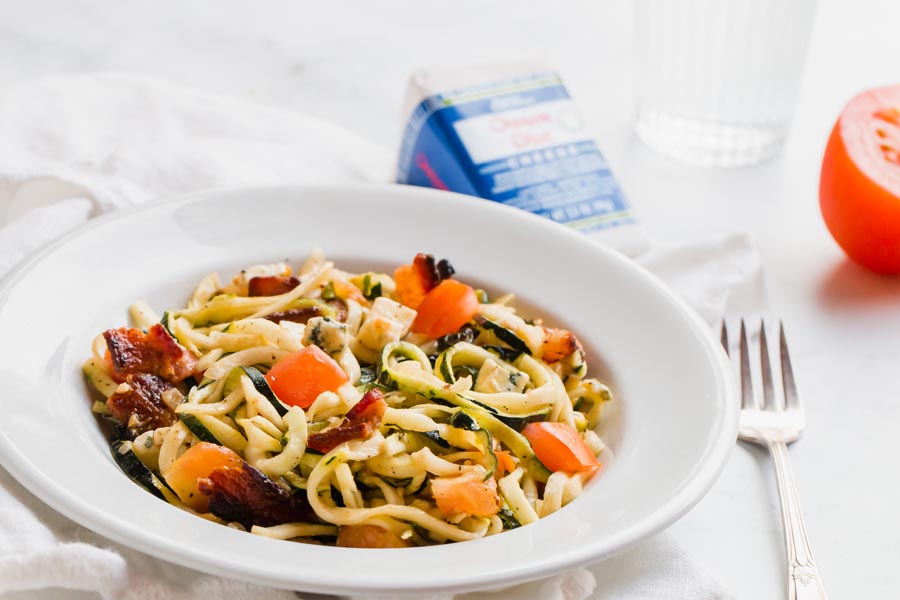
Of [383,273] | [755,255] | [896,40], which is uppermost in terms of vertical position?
[383,273]

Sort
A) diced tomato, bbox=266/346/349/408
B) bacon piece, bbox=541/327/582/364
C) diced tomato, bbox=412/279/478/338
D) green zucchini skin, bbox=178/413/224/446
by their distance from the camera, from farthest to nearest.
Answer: diced tomato, bbox=412/279/478/338 → bacon piece, bbox=541/327/582/364 → diced tomato, bbox=266/346/349/408 → green zucchini skin, bbox=178/413/224/446

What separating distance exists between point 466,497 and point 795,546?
89cm

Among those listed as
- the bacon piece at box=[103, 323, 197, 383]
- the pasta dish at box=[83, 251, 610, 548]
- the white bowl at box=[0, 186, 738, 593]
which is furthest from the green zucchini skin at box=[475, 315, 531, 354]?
the bacon piece at box=[103, 323, 197, 383]

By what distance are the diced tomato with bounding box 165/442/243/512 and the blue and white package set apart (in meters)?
1.95

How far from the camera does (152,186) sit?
4.25 metres

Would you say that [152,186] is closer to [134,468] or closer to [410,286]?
[410,286]

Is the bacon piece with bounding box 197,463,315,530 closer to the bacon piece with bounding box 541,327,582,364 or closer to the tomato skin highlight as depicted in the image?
the bacon piece with bounding box 541,327,582,364

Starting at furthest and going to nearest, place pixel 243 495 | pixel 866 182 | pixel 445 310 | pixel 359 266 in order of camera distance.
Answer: pixel 866 182 → pixel 359 266 → pixel 445 310 → pixel 243 495

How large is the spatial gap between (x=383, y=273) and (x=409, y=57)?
9.37 feet

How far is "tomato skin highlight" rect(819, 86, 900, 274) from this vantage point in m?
4.24

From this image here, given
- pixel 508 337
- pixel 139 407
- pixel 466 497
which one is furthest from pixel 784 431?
pixel 139 407

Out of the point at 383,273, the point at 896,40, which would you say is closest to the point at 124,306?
the point at 383,273

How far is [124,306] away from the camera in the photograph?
3490 mm

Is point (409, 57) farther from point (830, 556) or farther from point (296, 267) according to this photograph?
point (830, 556)
